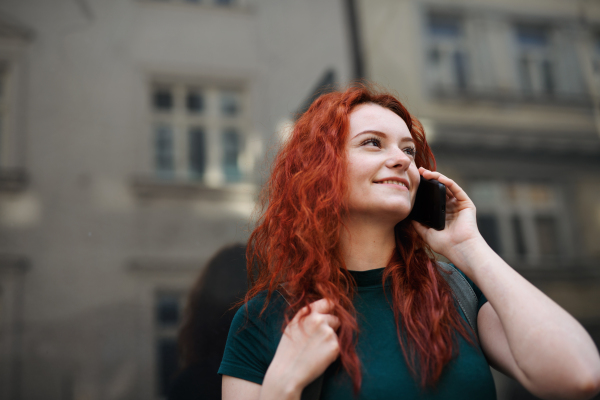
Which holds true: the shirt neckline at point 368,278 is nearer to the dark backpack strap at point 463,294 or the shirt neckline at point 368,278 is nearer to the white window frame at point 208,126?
the dark backpack strap at point 463,294

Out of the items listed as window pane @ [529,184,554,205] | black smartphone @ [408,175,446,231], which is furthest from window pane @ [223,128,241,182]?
window pane @ [529,184,554,205]

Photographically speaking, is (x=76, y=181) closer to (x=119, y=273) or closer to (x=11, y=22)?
(x=119, y=273)

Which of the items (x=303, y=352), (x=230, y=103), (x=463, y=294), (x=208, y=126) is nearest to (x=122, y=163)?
(x=208, y=126)

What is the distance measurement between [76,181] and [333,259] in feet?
6.16

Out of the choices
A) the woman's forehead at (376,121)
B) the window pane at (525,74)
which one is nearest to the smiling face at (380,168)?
the woman's forehead at (376,121)

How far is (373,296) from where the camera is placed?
5.08 feet

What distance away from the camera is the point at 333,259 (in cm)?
160

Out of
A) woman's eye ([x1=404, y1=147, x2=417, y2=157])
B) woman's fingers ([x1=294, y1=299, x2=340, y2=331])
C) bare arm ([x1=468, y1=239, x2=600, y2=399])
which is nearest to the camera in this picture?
bare arm ([x1=468, y1=239, x2=600, y2=399])

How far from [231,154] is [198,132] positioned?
25 cm

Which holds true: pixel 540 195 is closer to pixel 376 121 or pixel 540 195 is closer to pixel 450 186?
pixel 450 186

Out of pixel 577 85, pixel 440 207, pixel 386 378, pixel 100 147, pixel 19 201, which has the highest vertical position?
pixel 577 85

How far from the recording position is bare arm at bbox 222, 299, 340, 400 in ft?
4.29

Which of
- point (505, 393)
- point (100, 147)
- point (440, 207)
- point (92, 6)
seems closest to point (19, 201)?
point (100, 147)

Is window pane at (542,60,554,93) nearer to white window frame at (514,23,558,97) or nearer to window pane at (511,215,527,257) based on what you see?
white window frame at (514,23,558,97)
